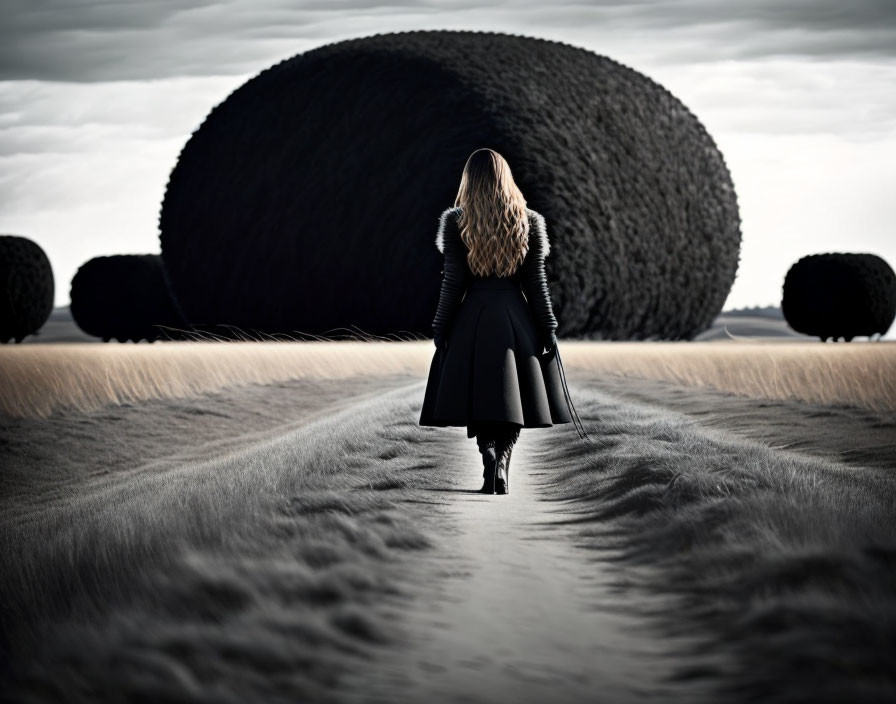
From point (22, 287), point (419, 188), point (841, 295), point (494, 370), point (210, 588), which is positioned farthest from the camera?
point (22, 287)

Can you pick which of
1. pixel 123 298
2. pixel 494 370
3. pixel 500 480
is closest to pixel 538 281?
pixel 494 370

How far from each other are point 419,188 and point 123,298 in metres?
7.12

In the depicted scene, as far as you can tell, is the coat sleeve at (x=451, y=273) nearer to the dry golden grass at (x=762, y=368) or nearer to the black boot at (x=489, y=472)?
the black boot at (x=489, y=472)

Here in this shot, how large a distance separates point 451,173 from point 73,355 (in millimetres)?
4995

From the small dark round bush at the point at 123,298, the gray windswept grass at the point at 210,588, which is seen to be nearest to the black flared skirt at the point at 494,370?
the gray windswept grass at the point at 210,588

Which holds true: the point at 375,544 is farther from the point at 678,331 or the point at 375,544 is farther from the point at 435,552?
the point at 678,331

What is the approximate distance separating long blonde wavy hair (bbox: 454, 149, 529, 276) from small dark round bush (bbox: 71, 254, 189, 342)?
A: 1178 centimetres

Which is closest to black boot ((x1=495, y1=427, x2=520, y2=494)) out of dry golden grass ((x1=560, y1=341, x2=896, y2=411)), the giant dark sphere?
dry golden grass ((x1=560, y1=341, x2=896, y2=411))

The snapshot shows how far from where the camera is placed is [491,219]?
210 inches

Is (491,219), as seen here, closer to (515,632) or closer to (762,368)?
(515,632)

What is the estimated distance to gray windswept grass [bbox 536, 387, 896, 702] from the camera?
2.40 meters

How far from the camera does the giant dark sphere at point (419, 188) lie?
11.7m

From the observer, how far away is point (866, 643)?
249cm

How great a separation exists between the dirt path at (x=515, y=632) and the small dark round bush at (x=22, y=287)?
13.2m
